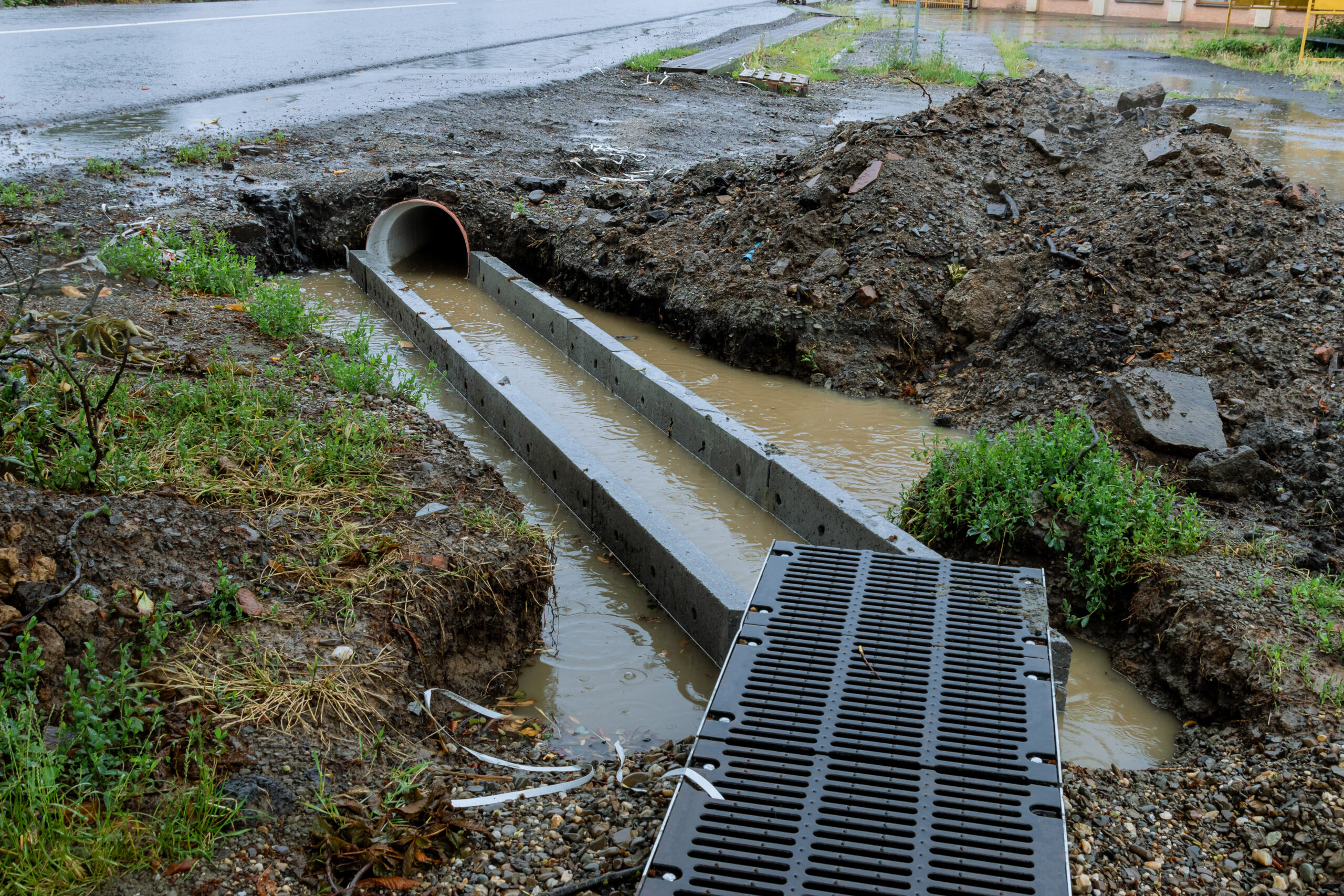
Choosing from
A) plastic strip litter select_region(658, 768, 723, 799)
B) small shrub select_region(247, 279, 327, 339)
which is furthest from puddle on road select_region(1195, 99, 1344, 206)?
plastic strip litter select_region(658, 768, 723, 799)

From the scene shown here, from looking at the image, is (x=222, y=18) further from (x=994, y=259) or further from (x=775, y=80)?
(x=994, y=259)

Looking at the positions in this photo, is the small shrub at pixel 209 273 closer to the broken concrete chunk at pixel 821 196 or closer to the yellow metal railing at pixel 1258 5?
the broken concrete chunk at pixel 821 196

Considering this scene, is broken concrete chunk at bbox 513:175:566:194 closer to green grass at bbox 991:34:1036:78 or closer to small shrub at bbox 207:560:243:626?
small shrub at bbox 207:560:243:626

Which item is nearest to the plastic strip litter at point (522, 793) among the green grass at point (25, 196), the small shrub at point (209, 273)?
the small shrub at point (209, 273)

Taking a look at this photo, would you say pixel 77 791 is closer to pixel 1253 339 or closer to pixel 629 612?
pixel 629 612

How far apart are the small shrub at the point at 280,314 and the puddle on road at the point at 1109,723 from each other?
5.10 meters

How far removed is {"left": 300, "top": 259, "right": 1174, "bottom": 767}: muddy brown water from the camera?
405 centimetres

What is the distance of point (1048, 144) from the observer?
8.96 metres

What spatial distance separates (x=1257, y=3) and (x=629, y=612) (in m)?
29.2

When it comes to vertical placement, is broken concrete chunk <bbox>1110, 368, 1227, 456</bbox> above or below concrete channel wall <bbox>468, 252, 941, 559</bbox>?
above

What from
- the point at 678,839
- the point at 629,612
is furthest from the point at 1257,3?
the point at 678,839

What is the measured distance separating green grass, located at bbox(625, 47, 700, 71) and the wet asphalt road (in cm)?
50

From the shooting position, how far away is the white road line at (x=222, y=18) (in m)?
15.5

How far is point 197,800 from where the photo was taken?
268cm
